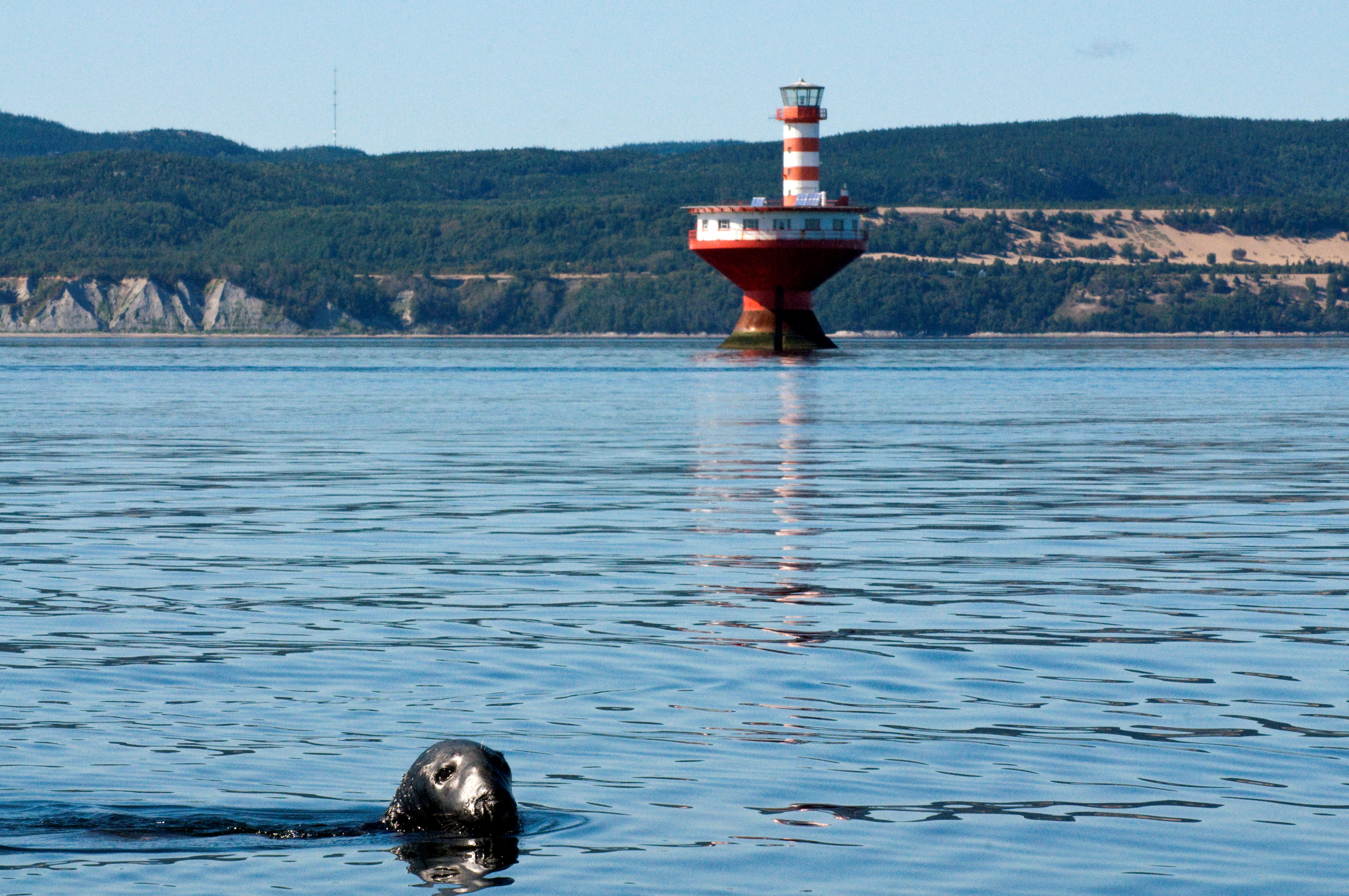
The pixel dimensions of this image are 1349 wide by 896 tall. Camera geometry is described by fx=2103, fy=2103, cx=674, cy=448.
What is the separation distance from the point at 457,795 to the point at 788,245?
124 meters

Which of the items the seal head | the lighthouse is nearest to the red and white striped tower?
the lighthouse

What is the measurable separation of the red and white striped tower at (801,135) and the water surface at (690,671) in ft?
299

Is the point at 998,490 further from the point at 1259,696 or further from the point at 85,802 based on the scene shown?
the point at 85,802

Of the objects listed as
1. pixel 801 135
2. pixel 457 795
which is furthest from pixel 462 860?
pixel 801 135

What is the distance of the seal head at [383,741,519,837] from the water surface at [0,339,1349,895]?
0.16m

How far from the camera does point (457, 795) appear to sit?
10820 millimetres

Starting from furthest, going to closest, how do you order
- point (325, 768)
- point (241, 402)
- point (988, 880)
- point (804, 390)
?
point (804, 390) → point (241, 402) → point (325, 768) → point (988, 880)

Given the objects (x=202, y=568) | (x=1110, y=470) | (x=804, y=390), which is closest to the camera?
(x=202, y=568)

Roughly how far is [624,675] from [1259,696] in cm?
450

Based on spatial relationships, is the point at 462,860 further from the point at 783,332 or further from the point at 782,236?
the point at 783,332

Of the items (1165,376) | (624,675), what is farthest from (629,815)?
(1165,376)

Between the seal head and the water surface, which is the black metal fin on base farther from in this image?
the seal head

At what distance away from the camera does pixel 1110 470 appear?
1441 inches

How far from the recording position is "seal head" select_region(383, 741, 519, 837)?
35.4 ft
